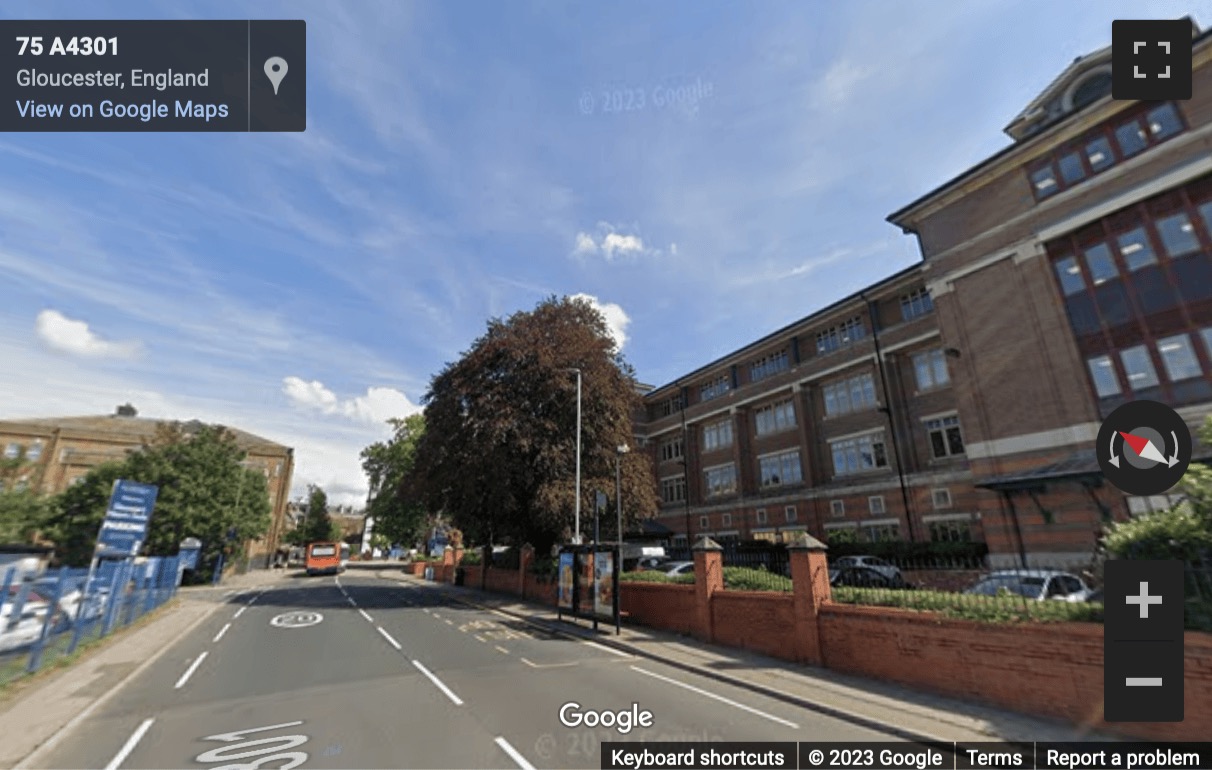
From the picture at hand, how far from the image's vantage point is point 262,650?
13406 millimetres

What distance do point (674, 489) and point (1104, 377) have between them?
106 ft

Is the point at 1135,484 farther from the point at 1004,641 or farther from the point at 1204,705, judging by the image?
the point at 1004,641

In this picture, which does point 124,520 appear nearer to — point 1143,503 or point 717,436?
point 1143,503

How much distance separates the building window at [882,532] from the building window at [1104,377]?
11.8 meters

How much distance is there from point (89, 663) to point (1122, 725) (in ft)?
63.4

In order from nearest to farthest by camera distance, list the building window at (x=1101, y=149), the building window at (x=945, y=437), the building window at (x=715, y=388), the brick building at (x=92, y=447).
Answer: the building window at (x=1101, y=149), the building window at (x=945, y=437), the building window at (x=715, y=388), the brick building at (x=92, y=447)

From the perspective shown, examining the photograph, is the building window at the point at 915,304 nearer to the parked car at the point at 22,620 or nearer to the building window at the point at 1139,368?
the building window at the point at 1139,368

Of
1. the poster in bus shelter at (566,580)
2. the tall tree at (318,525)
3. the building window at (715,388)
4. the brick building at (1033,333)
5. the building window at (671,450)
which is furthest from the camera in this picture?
the tall tree at (318,525)

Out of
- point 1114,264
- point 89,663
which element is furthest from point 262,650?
point 1114,264

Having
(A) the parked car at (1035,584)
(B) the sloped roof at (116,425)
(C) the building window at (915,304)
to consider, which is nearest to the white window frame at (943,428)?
(C) the building window at (915,304)

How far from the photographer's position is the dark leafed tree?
24.4m

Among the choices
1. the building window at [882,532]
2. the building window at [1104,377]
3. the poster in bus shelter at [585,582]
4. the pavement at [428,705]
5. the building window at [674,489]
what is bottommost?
the pavement at [428,705]

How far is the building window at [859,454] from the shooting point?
31083 mm

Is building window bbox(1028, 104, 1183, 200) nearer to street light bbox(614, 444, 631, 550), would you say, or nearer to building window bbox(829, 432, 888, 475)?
building window bbox(829, 432, 888, 475)
